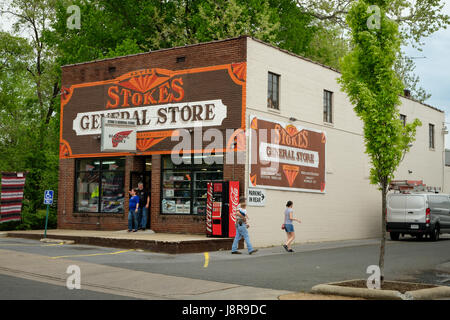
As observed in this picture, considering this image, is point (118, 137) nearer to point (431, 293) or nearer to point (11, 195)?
point (11, 195)

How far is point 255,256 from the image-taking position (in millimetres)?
17781

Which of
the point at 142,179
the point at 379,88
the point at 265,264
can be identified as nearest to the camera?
the point at 379,88

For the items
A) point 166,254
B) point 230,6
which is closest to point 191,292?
point 166,254

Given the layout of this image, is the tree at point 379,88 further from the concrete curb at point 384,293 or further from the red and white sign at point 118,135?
the red and white sign at point 118,135

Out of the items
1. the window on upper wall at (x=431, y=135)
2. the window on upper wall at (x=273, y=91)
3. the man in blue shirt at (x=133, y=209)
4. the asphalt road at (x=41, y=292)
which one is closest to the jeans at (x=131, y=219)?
the man in blue shirt at (x=133, y=209)

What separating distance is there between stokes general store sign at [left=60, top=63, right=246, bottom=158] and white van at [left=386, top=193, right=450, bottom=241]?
9.13m

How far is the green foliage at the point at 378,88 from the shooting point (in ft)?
36.8

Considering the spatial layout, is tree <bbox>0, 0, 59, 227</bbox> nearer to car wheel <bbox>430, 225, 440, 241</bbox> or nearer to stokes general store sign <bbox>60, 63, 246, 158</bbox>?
stokes general store sign <bbox>60, 63, 246, 158</bbox>

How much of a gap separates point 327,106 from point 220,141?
674cm

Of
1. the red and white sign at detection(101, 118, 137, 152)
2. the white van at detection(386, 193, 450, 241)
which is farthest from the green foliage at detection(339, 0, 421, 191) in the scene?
the white van at detection(386, 193, 450, 241)

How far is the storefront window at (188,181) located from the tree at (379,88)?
10.1 m

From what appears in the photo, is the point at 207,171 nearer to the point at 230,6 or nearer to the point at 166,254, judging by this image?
the point at 166,254

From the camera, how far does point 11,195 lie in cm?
2573

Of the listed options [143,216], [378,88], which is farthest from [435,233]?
[378,88]
